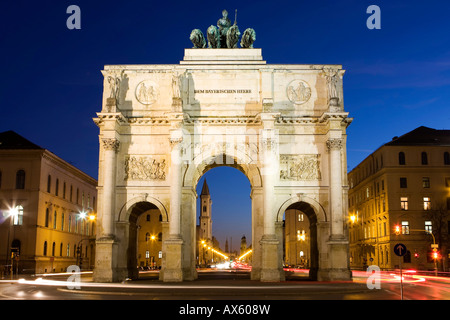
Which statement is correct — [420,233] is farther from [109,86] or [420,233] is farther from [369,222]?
[109,86]

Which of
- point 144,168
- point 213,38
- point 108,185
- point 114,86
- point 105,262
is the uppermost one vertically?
point 213,38

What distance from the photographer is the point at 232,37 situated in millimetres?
38188

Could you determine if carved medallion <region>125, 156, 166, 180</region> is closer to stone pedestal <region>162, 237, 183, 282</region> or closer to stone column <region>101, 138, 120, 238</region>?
stone column <region>101, 138, 120, 238</region>

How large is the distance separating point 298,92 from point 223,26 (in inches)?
309

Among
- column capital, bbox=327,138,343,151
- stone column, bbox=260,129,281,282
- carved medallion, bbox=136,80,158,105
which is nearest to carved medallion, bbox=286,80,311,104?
stone column, bbox=260,129,281,282

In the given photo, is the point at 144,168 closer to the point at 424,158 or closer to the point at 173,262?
the point at 173,262

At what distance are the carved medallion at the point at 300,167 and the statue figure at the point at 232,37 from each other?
9.00 metres

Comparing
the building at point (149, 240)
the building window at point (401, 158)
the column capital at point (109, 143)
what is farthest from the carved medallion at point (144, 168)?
the building at point (149, 240)

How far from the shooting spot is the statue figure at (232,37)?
125 ft

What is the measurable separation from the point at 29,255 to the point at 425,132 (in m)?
45.0

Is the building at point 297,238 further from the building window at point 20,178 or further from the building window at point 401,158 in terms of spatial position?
the building window at point 20,178

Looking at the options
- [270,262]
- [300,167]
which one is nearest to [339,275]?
[270,262]

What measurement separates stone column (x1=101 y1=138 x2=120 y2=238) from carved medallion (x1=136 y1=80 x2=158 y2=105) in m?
3.47
